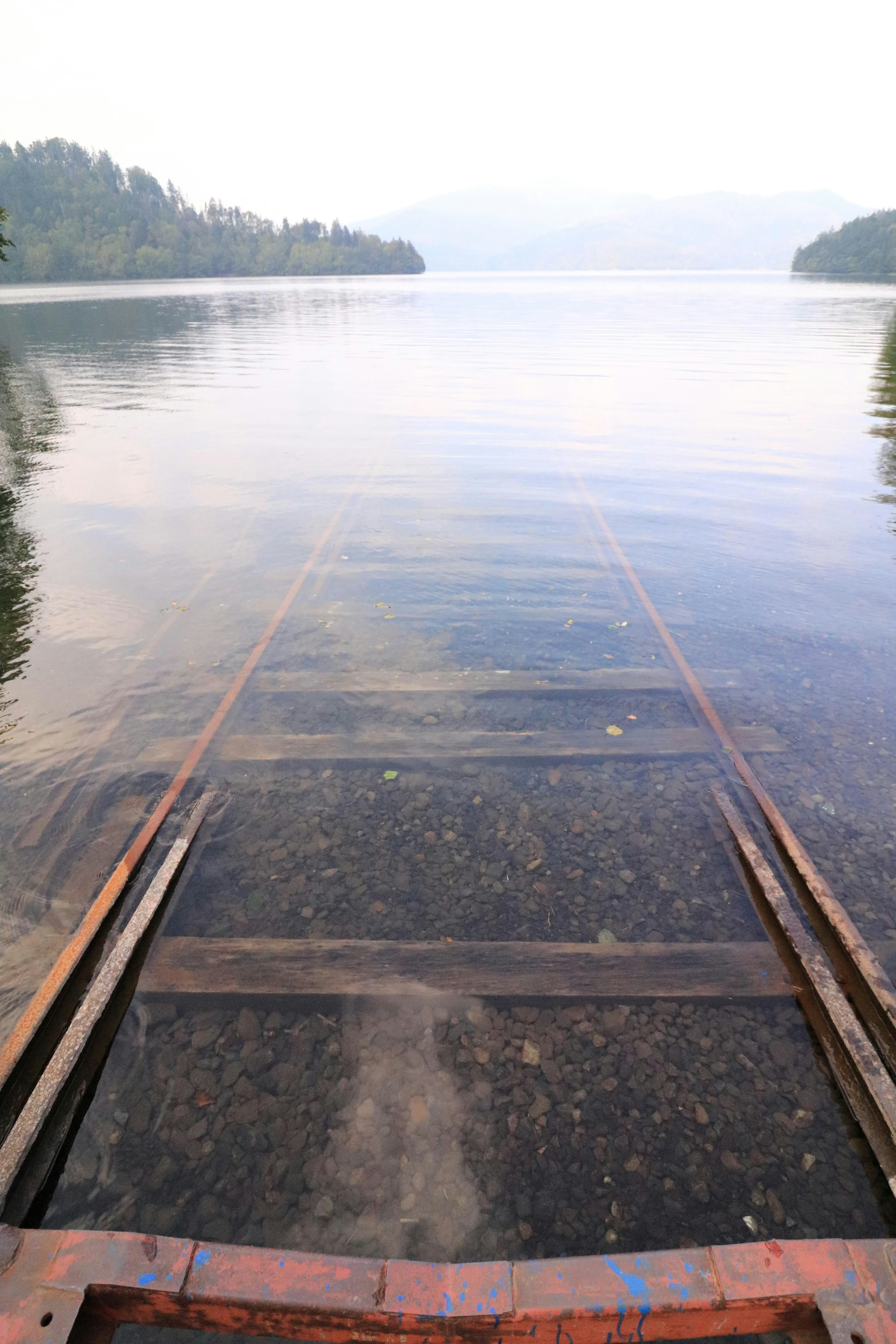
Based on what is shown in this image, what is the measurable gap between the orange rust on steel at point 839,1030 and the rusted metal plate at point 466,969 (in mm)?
130

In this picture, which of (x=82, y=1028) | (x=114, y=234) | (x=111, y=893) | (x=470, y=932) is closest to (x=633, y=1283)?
(x=470, y=932)

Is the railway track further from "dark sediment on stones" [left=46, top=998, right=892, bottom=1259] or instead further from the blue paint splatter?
the blue paint splatter

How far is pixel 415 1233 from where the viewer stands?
2936 millimetres

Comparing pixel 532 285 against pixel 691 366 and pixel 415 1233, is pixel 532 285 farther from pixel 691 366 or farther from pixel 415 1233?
pixel 415 1233

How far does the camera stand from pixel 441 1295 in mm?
2367

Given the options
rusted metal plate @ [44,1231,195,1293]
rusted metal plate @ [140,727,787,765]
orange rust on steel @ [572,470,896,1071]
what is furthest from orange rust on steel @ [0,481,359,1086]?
orange rust on steel @ [572,470,896,1071]

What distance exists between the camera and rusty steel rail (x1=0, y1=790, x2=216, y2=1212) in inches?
118

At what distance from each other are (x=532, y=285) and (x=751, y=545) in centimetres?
14960

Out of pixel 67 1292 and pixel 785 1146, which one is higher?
pixel 67 1292

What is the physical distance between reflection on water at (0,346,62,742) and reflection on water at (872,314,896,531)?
12.5 metres

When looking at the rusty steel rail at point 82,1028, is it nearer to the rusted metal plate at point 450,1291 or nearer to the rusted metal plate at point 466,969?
the rusted metal plate at point 466,969

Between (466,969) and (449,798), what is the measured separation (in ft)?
5.15

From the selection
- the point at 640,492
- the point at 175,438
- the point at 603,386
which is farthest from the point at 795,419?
the point at 175,438

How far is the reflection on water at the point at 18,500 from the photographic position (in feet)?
25.0
